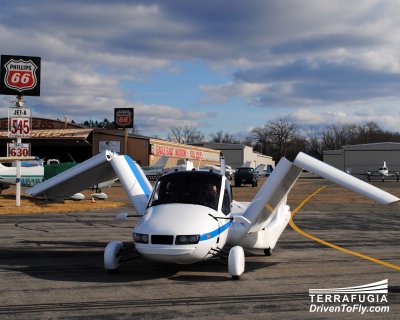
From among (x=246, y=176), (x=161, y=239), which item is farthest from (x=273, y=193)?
(x=246, y=176)

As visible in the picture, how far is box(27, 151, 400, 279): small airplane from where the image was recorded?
8.07m

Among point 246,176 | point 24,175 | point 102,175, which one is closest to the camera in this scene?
point 102,175

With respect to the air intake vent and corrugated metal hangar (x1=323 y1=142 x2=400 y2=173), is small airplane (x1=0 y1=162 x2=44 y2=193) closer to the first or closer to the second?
the air intake vent

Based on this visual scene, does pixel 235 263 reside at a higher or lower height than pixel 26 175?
lower

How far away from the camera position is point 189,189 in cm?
937

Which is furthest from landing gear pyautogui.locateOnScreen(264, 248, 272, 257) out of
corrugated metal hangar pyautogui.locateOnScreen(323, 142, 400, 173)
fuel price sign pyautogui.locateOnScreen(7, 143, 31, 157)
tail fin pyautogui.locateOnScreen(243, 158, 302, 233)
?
corrugated metal hangar pyautogui.locateOnScreen(323, 142, 400, 173)

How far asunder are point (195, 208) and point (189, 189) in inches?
25.2

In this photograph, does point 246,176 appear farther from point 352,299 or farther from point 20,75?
point 352,299

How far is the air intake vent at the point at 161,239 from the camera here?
7.95 metres

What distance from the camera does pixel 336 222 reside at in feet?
61.9

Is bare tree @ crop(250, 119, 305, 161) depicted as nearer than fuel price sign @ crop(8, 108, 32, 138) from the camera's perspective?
No

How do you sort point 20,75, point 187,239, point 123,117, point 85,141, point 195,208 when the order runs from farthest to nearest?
1. point 123,117
2. point 85,141
3. point 20,75
4. point 195,208
5. point 187,239

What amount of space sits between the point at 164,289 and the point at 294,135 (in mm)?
144260

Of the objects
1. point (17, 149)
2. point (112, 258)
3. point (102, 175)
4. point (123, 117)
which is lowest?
point (112, 258)
